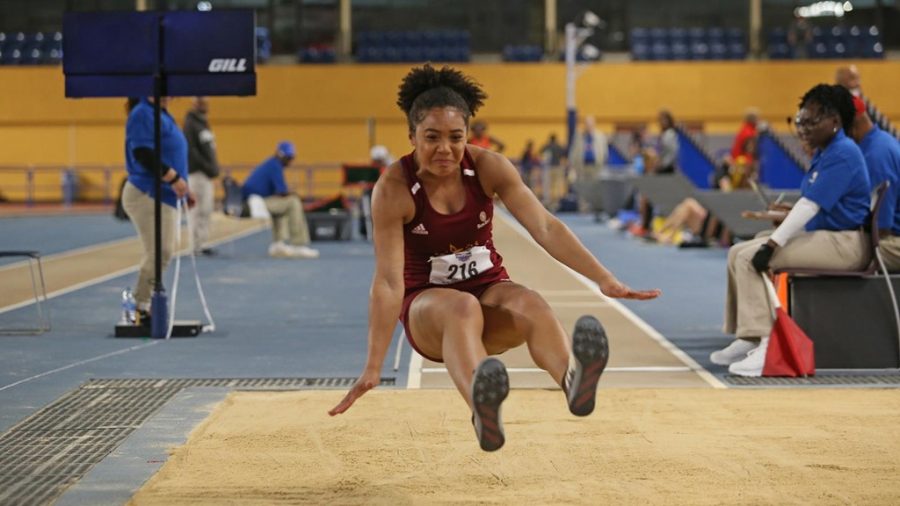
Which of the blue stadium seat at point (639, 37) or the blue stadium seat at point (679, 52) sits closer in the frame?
the blue stadium seat at point (679, 52)

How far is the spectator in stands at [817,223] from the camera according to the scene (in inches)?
322

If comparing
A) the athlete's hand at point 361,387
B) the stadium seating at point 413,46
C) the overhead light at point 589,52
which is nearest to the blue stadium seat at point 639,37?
the overhead light at point 589,52

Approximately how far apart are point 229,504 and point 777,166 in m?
17.9

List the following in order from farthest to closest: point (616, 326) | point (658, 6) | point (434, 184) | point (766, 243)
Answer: point (658, 6) < point (616, 326) < point (766, 243) < point (434, 184)

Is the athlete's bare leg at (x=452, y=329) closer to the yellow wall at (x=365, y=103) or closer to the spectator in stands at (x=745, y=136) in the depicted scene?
the spectator in stands at (x=745, y=136)

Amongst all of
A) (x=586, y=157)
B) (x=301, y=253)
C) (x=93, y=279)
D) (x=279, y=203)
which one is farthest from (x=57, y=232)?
(x=586, y=157)

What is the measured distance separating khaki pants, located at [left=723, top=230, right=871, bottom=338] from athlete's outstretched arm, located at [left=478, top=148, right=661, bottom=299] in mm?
3202

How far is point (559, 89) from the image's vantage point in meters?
38.8

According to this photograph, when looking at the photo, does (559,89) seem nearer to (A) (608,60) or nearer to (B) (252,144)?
(A) (608,60)

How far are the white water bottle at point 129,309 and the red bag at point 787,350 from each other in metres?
4.96

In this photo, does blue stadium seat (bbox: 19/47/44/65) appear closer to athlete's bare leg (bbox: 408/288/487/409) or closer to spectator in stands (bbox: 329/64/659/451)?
spectator in stands (bbox: 329/64/659/451)

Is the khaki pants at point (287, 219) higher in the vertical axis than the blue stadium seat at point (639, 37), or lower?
lower

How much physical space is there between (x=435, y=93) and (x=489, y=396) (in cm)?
133

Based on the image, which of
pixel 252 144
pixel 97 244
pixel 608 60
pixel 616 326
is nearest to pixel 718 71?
pixel 608 60
